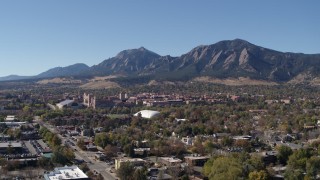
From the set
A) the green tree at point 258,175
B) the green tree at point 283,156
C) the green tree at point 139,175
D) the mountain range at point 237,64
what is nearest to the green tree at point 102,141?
the green tree at point 139,175

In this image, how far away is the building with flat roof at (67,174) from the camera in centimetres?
2640

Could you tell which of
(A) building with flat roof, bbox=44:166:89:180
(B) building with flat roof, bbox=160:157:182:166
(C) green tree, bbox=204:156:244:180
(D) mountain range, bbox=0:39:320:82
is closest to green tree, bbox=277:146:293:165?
(C) green tree, bbox=204:156:244:180

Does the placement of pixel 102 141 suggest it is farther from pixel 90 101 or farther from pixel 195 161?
pixel 90 101

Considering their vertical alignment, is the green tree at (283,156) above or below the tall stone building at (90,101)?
below

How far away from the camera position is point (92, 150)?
39.8 meters

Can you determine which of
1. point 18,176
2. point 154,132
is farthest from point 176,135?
point 18,176

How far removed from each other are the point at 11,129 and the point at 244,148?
24.4m

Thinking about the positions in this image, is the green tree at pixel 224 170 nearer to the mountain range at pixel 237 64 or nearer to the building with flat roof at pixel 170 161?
the building with flat roof at pixel 170 161

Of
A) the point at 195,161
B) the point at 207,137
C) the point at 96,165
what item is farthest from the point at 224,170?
the point at 207,137

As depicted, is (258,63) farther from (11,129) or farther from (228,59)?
(11,129)

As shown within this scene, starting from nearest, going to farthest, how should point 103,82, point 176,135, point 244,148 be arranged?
point 244,148 → point 176,135 → point 103,82

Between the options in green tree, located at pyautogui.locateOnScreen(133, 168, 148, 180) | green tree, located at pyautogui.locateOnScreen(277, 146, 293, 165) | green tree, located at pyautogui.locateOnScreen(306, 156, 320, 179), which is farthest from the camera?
green tree, located at pyautogui.locateOnScreen(277, 146, 293, 165)

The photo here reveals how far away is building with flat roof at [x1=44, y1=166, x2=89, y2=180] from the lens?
26.4 meters

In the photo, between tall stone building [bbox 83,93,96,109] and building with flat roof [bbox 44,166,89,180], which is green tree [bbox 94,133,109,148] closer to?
building with flat roof [bbox 44,166,89,180]
